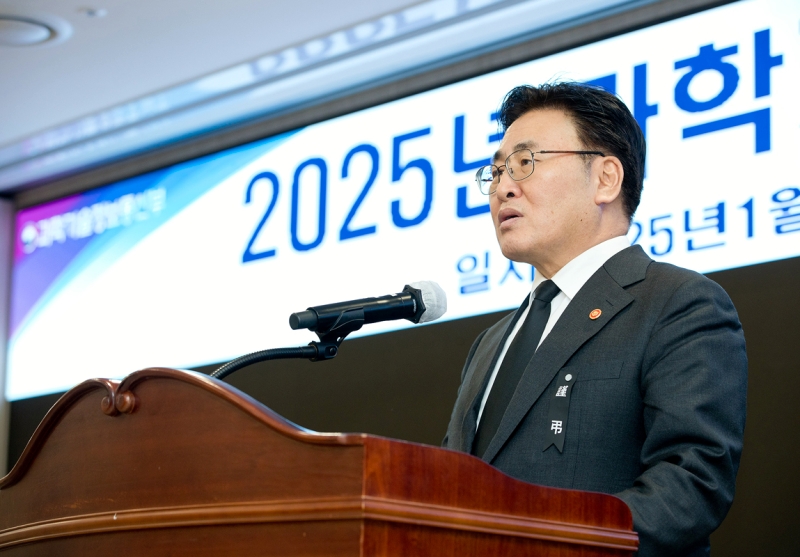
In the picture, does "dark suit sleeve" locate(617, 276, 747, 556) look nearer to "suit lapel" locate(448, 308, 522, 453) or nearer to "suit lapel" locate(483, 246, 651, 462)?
"suit lapel" locate(483, 246, 651, 462)

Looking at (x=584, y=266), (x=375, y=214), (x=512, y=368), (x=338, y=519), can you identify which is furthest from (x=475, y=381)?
(x=375, y=214)

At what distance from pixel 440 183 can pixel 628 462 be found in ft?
7.95

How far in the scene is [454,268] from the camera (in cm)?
392

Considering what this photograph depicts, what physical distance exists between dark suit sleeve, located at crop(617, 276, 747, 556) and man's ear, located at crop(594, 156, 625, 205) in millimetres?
400

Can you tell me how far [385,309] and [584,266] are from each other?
556 millimetres

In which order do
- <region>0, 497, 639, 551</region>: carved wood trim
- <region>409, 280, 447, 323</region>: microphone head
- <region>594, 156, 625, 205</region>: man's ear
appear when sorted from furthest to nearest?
<region>594, 156, 625, 205</region>: man's ear → <region>409, 280, 447, 323</region>: microphone head → <region>0, 497, 639, 551</region>: carved wood trim

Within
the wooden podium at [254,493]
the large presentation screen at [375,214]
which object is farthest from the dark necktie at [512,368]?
the large presentation screen at [375,214]

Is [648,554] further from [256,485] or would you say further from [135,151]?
[135,151]

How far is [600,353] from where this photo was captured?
5.98 feet

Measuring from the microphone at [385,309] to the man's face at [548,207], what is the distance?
15.2 inches

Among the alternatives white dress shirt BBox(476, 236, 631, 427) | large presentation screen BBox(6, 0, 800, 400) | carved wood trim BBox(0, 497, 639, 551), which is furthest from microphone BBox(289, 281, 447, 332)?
large presentation screen BBox(6, 0, 800, 400)

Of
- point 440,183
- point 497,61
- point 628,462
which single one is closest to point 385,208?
point 440,183

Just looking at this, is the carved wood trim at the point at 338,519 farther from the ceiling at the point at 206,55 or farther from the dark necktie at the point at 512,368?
the ceiling at the point at 206,55

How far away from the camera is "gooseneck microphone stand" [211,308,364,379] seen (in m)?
1.67
